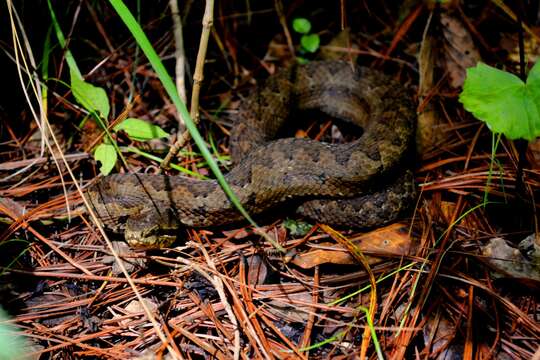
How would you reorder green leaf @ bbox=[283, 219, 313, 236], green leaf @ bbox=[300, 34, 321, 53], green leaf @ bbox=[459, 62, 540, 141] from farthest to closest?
A: 1. green leaf @ bbox=[300, 34, 321, 53]
2. green leaf @ bbox=[283, 219, 313, 236]
3. green leaf @ bbox=[459, 62, 540, 141]

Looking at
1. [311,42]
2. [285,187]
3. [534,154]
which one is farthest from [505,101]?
[311,42]

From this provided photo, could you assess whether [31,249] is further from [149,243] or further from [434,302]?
[434,302]

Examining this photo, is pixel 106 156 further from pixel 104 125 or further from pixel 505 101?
pixel 505 101

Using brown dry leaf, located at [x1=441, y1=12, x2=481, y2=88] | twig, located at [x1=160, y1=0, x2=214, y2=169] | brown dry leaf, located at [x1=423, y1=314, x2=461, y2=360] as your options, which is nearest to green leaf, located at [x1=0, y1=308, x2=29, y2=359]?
twig, located at [x1=160, y1=0, x2=214, y2=169]

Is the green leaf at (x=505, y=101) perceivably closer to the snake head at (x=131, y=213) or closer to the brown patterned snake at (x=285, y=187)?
the brown patterned snake at (x=285, y=187)

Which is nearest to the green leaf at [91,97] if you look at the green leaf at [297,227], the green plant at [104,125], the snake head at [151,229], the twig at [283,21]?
Result: the green plant at [104,125]

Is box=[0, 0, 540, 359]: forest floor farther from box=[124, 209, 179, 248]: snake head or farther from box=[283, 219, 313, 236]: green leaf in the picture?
box=[124, 209, 179, 248]: snake head
